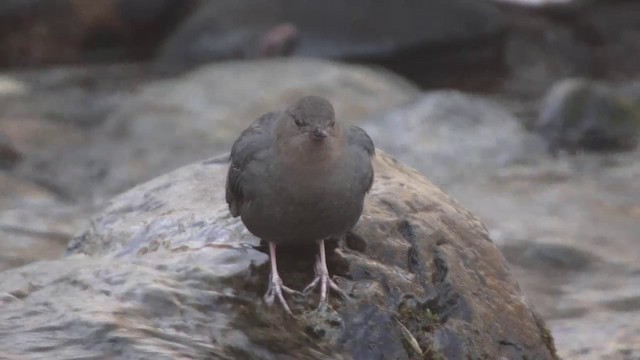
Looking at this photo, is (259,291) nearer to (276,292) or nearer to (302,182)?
(276,292)

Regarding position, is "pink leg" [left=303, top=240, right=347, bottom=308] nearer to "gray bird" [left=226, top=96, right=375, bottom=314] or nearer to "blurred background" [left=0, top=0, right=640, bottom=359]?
"gray bird" [left=226, top=96, right=375, bottom=314]

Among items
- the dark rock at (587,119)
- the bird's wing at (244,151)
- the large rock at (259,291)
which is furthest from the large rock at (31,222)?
the dark rock at (587,119)

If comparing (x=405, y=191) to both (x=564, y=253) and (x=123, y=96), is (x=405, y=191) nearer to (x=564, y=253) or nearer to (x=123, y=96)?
(x=564, y=253)

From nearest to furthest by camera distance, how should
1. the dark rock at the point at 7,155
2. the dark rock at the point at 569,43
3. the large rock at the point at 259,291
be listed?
the large rock at the point at 259,291 → the dark rock at the point at 7,155 → the dark rock at the point at 569,43

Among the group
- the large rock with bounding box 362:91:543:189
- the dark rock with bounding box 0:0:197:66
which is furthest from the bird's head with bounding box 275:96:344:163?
the dark rock with bounding box 0:0:197:66

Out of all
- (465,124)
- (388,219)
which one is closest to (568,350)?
(388,219)

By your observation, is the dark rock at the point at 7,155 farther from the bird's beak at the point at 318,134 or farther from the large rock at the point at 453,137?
the bird's beak at the point at 318,134

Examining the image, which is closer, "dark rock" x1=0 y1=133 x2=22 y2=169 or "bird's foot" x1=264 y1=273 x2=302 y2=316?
"bird's foot" x1=264 y1=273 x2=302 y2=316
